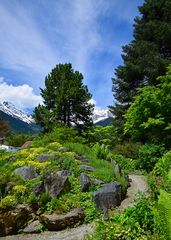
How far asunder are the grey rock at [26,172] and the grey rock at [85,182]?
1.91 meters

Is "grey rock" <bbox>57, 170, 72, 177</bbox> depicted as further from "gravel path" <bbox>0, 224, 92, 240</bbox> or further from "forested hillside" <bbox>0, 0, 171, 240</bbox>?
"gravel path" <bbox>0, 224, 92, 240</bbox>

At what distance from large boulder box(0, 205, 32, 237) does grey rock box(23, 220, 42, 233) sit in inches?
11.8

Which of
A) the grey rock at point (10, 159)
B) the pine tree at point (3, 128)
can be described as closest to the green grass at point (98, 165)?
the grey rock at point (10, 159)

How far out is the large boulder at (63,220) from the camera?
10242mm

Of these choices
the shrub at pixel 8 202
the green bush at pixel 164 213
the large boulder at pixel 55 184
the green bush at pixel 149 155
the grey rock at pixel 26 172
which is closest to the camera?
the green bush at pixel 164 213

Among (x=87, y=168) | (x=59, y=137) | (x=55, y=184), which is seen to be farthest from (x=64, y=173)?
(x=59, y=137)

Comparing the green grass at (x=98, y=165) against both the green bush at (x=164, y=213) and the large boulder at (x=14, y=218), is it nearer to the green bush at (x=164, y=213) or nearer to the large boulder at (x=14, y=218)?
the large boulder at (x=14, y=218)

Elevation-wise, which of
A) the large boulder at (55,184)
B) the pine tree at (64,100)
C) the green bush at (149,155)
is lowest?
the large boulder at (55,184)

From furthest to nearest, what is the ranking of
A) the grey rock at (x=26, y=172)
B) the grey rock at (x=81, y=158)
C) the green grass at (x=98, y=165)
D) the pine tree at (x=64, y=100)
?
the pine tree at (x=64, y=100) < the grey rock at (x=81, y=158) < the grey rock at (x=26, y=172) < the green grass at (x=98, y=165)

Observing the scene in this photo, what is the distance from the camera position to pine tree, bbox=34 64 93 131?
2959 cm

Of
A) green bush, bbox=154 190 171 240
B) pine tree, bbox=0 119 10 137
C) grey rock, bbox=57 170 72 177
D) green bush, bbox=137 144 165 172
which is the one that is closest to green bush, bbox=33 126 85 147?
green bush, bbox=137 144 165 172

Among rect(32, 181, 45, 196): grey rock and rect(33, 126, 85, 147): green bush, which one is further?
rect(33, 126, 85, 147): green bush

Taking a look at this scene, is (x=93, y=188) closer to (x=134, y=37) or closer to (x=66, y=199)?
(x=66, y=199)

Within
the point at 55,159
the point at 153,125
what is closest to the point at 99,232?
the point at 55,159
